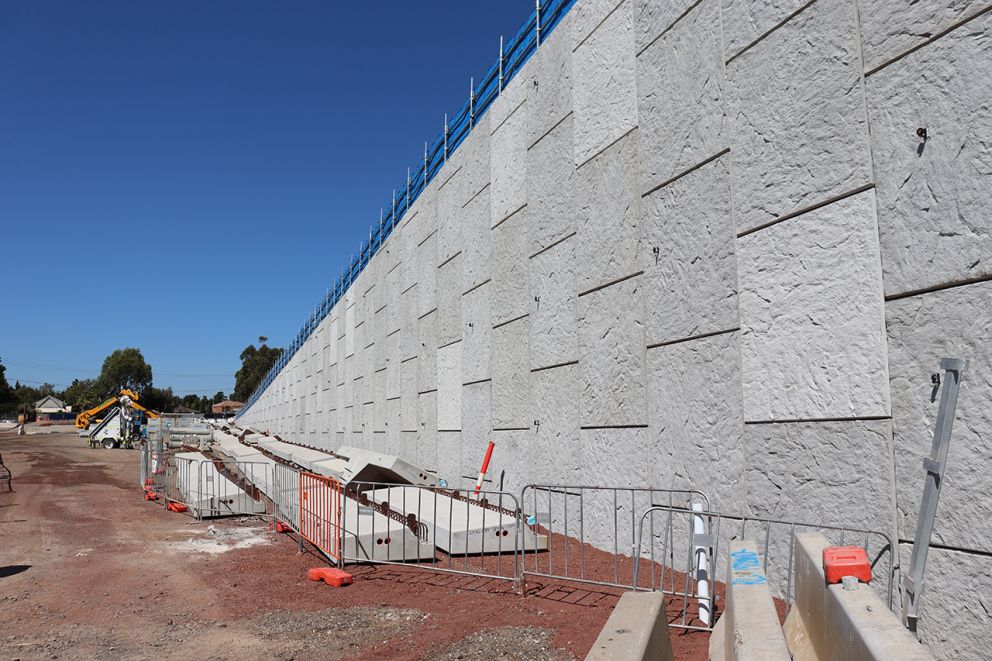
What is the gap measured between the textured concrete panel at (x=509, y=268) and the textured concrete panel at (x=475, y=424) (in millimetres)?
1498

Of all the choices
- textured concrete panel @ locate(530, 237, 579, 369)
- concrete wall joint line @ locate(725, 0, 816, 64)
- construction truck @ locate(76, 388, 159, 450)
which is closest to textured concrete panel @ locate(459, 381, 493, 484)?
textured concrete panel @ locate(530, 237, 579, 369)

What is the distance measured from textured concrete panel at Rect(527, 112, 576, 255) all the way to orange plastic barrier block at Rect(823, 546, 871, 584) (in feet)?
23.9

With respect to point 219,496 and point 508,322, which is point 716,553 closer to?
point 508,322

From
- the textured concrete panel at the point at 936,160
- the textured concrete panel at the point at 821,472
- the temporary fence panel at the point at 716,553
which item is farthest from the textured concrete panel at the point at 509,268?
the textured concrete panel at the point at 936,160

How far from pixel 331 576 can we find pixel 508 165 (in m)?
7.62

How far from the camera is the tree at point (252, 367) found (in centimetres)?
13275

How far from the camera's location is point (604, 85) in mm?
9586

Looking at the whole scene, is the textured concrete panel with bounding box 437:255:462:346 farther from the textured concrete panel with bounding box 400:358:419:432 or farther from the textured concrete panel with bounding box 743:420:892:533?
the textured concrete panel with bounding box 743:420:892:533

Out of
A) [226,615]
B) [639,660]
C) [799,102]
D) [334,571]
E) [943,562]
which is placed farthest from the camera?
[334,571]

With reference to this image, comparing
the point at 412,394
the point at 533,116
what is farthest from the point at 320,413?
the point at 533,116

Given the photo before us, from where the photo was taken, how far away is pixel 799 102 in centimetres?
630

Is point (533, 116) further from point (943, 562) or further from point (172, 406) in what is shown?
point (172, 406)

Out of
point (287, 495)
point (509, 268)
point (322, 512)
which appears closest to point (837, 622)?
point (322, 512)

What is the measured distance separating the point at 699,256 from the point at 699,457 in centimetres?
205
